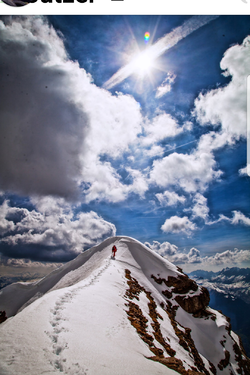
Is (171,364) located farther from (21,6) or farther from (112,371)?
(21,6)

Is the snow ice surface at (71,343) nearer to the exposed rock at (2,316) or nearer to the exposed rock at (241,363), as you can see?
the exposed rock at (2,316)

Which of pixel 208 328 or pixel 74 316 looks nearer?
pixel 74 316

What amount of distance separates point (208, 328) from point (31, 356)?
42.5 metres

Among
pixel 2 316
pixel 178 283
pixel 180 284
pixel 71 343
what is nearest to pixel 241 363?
pixel 180 284

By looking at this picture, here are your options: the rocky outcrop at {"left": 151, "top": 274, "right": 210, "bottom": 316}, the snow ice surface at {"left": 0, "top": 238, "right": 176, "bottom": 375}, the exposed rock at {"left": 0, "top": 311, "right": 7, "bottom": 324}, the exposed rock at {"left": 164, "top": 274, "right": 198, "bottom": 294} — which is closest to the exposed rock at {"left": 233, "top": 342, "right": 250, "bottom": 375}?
the rocky outcrop at {"left": 151, "top": 274, "right": 210, "bottom": 316}

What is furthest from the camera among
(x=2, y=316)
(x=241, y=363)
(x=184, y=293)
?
(x=2, y=316)

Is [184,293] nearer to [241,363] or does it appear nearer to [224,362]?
[224,362]

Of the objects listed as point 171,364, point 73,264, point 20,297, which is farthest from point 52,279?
point 171,364

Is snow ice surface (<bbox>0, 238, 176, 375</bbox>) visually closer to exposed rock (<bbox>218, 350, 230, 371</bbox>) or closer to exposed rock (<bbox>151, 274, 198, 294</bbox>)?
exposed rock (<bbox>151, 274, 198, 294</bbox>)

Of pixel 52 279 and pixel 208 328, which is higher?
pixel 52 279

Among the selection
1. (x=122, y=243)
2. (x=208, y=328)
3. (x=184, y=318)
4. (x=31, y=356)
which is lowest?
(x=208, y=328)

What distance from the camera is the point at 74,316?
9.47 meters

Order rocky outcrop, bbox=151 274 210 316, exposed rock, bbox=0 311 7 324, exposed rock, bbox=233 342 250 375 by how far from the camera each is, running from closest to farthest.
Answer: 1. exposed rock, bbox=233 342 250 375
2. rocky outcrop, bbox=151 274 210 316
3. exposed rock, bbox=0 311 7 324

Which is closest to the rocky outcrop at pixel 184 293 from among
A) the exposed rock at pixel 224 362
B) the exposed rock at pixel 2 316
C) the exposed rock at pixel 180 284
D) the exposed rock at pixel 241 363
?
the exposed rock at pixel 180 284
